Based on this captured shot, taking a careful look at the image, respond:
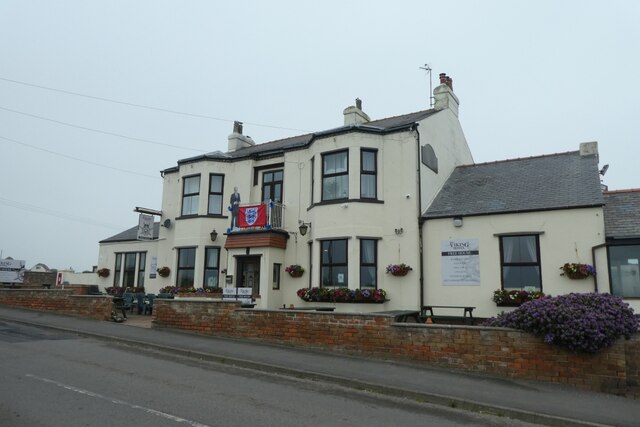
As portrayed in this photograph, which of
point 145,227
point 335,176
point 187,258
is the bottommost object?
point 187,258

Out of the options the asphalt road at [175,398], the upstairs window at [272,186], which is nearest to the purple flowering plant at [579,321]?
the asphalt road at [175,398]

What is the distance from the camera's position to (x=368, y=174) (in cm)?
1641

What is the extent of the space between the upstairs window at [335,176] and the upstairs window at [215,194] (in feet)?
17.5

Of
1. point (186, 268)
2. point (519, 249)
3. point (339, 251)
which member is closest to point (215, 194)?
point (186, 268)

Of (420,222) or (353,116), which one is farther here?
(353,116)

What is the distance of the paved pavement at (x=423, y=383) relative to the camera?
7.16 m

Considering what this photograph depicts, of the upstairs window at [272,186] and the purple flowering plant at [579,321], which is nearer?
the purple flowering plant at [579,321]

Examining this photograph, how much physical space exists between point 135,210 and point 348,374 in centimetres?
1464

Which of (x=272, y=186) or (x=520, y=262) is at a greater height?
(x=272, y=186)

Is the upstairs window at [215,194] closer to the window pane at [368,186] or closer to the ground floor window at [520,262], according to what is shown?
the window pane at [368,186]

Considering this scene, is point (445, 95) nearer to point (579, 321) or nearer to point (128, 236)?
point (579, 321)

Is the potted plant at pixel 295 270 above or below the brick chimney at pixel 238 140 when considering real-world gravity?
below

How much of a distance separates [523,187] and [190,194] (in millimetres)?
13004

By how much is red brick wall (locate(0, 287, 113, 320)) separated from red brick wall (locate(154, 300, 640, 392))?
15.3ft
